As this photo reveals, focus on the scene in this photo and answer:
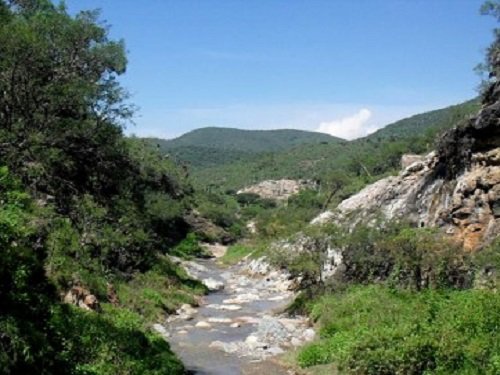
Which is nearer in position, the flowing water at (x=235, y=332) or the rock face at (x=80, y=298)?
the rock face at (x=80, y=298)

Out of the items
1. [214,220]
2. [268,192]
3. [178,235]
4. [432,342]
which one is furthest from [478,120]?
[268,192]

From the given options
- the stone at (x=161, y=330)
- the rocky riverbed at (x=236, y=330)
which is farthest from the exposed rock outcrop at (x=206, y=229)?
the stone at (x=161, y=330)

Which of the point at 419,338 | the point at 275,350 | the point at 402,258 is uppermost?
the point at 402,258

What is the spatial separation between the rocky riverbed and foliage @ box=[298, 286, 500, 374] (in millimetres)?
2445

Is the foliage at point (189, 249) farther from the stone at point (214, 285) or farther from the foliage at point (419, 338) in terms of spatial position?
the foliage at point (419, 338)

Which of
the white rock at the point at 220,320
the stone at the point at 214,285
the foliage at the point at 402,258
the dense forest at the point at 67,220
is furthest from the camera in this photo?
the stone at the point at 214,285

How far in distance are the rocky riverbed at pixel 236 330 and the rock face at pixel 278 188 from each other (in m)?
132

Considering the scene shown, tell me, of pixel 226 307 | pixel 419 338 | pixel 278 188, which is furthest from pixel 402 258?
pixel 278 188

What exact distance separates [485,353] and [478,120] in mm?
21086

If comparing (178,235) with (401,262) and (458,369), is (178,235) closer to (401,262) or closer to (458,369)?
(401,262)

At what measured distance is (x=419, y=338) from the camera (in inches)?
746

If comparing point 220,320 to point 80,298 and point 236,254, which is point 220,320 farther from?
point 236,254

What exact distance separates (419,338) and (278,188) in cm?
17189

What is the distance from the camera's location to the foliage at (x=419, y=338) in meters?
18.3
